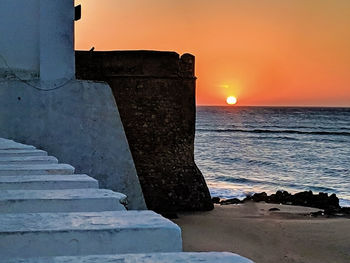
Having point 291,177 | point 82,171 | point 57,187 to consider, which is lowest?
point 291,177

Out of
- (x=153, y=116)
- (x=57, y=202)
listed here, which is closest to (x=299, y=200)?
(x=153, y=116)

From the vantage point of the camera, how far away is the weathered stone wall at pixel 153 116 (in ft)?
46.8

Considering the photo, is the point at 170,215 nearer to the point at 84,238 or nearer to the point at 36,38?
the point at 36,38

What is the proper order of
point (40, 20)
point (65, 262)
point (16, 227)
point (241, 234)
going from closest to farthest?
point (65, 262)
point (16, 227)
point (40, 20)
point (241, 234)

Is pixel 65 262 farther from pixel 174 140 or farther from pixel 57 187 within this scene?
pixel 174 140

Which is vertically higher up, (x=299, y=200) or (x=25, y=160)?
(x=25, y=160)

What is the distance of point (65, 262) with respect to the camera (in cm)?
168

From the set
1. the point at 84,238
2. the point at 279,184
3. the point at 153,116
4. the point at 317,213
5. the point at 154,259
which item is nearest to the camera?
the point at 154,259

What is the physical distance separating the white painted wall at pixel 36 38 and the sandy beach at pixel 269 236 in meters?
5.17

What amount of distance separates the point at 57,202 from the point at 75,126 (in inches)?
221

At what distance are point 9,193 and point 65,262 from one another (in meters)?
1.13

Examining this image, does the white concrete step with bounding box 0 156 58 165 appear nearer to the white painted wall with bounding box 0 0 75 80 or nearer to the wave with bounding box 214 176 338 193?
the white painted wall with bounding box 0 0 75 80

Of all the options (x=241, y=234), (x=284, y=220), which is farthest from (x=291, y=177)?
(x=241, y=234)

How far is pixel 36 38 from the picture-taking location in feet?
26.1
